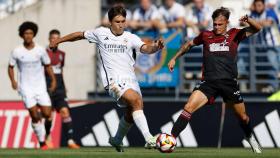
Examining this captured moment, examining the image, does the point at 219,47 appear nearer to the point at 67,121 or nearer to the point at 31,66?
the point at 31,66

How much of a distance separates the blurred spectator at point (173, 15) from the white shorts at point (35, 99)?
4.45 m

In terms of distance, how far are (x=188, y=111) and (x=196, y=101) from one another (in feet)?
0.73

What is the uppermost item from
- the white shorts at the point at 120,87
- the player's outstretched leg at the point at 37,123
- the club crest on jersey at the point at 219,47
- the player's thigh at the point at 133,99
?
the club crest on jersey at the point at 219,47

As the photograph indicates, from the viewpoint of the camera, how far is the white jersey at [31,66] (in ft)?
70.9

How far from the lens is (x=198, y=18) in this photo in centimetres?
2514

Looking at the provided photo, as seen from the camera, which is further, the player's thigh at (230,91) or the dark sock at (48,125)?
the dark sock at (48,125)

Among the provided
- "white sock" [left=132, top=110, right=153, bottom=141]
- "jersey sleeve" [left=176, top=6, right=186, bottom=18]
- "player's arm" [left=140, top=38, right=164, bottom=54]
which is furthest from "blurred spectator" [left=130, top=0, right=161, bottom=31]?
"white sock" [left=132, top=110, right=153, bottom=141]

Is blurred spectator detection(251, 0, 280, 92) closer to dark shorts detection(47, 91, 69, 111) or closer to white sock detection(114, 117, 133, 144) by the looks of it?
dark shorts detection(47, 91, 69, 111)

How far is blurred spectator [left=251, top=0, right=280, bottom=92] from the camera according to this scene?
A: 24047 millimetres

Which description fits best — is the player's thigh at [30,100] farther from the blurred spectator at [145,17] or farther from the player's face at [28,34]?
the blurred spectator at [145,17]

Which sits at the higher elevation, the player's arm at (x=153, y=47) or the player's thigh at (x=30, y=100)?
the player's arm at (x=153, y=47)

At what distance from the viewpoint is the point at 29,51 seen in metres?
21.7

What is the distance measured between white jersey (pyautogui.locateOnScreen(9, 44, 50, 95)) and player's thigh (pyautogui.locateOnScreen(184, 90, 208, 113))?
549 centimetres

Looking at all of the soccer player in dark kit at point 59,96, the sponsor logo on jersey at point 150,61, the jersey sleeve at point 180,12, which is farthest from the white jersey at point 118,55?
the jersey sleeve at point 180,12
